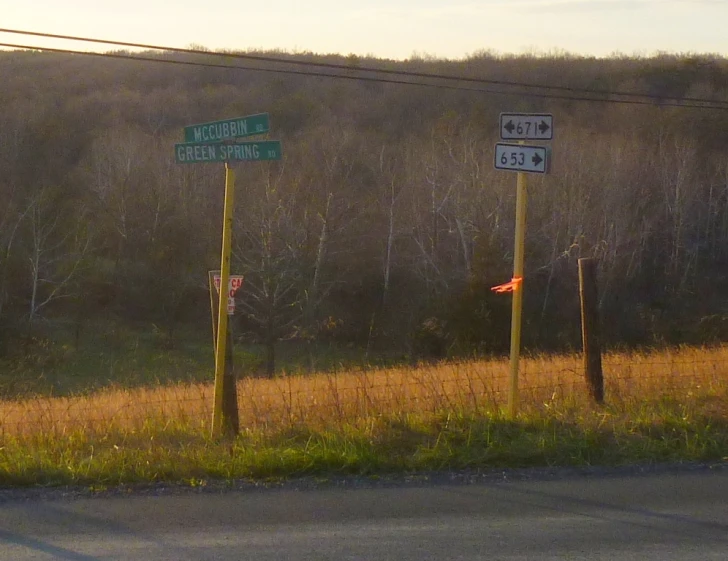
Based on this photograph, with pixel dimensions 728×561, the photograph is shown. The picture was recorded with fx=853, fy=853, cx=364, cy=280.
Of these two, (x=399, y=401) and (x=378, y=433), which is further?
(x=399, y=401)

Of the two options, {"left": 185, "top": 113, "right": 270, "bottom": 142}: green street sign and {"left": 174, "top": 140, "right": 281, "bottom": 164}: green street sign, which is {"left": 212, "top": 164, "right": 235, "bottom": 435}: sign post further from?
{"left": 185, "top": 113, "right": 270, "bottom": 142}: green street sign

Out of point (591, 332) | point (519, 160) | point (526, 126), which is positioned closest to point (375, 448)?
point (591, 332)

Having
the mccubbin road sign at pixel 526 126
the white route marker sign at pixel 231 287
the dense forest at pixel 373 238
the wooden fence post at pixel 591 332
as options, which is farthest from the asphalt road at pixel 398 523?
the dense forest at pixel 373 238

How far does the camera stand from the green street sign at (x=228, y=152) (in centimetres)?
772

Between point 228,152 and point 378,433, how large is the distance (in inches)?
114

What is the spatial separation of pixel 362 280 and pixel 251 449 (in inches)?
1292

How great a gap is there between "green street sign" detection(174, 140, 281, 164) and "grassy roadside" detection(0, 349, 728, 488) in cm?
252

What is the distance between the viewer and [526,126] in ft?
27.3

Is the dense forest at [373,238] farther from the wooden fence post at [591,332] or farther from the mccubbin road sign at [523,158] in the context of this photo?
the mccubbin road sign at [523,158]

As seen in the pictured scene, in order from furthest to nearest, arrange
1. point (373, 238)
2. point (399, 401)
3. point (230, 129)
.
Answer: point (373, 238) < point (399, 401) < point (230, 129)

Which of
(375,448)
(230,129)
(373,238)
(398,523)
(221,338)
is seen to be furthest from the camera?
(373,238)

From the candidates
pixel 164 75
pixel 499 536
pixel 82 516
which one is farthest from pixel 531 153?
pixel 164 75

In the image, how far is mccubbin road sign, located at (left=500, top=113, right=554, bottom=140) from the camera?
823 cm

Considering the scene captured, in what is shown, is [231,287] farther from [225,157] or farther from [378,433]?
[378,433]
